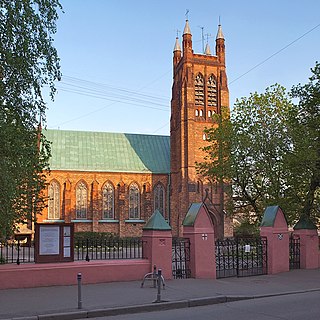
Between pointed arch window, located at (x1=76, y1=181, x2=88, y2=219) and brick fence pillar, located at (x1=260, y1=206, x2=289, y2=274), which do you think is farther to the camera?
pointed arch window, located at (x1=76, y1=181, x2=88, y2=219)

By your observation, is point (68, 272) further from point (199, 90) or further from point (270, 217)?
point (199, 90)

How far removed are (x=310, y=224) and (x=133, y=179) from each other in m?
30.4

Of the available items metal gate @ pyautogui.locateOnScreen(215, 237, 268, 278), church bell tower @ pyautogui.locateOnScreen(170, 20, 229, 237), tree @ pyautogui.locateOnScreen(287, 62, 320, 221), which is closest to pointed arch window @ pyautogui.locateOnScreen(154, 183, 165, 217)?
church bell tower @ pyautogui.locateOnScreen(170, 20, 229, 237)

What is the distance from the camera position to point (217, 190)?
1845 inches

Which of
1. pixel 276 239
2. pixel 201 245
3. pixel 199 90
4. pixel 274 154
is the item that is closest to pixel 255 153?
pixel 274 154

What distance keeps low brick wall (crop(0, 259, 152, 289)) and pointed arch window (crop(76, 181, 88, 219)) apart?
32.6m

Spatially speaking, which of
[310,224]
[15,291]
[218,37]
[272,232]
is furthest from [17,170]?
[218,37]

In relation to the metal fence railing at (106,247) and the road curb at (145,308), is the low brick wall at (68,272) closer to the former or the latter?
the metal fence railing at (106,247)

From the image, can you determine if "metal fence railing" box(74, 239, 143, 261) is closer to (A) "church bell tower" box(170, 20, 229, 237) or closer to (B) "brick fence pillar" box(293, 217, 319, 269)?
(B) "brick fence pillar" box(293, 217, 319, 269)

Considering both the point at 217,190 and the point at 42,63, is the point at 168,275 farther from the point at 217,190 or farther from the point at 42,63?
the point at 217,190

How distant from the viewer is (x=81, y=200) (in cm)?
4709

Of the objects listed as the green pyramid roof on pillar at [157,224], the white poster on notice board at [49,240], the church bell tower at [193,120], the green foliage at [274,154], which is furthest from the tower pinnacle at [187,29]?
the white poster on notice board at [49,240]

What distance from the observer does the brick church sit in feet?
152

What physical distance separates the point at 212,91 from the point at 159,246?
3602cm
